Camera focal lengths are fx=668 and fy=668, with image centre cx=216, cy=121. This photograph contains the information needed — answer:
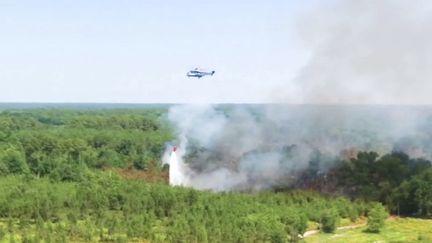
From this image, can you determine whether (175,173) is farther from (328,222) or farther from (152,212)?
(328,222)

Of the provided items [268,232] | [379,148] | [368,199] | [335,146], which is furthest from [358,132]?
[268,232]

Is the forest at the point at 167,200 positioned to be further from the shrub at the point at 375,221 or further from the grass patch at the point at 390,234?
the grass patch at the point at 390,234

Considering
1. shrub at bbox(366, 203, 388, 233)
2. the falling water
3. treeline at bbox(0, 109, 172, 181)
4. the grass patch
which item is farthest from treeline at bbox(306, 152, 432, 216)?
treeline at bbox(0, 109, 172, 181)

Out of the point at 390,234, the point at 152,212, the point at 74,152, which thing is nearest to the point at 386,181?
the point at 390,234

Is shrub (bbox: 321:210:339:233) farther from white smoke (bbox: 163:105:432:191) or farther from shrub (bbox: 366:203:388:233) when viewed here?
white smoke (bbox: 163:105:432:191)

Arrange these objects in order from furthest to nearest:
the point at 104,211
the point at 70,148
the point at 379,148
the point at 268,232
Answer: the point at 379,148, the point at 70,148, the point at 104,211, the point at 268,232

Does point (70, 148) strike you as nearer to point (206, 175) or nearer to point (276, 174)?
point (206, 175)

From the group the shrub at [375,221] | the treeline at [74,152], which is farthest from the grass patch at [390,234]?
the treeline at [74,152]
